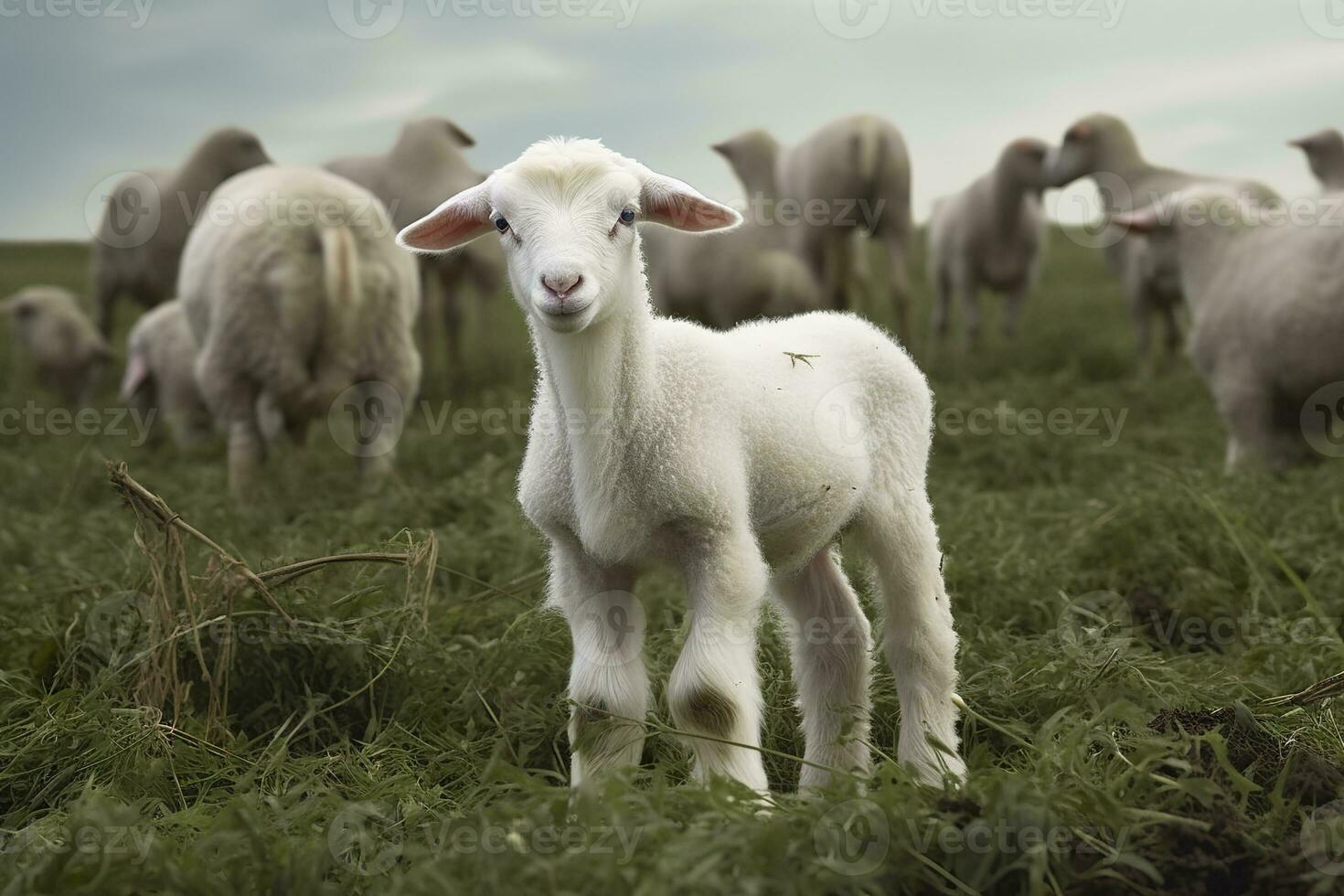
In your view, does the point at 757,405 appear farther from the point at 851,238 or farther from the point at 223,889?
the point at 851,238

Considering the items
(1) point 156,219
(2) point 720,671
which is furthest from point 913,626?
(1) point 156,219

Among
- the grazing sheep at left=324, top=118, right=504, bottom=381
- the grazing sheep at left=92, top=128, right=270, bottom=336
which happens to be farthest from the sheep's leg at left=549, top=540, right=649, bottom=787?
the grazing sheep at left=92, top=128, right=270, bottom=336

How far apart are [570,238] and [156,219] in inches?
364

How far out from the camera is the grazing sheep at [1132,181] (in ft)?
28.5

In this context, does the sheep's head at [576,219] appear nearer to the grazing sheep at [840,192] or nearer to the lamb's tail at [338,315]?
the lamb's tail at [338,315]

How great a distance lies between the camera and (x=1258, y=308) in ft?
20.9

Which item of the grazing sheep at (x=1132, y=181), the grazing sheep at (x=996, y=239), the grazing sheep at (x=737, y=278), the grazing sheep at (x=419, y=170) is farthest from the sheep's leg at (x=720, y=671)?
the grazing sheep at (x=996, y=239)

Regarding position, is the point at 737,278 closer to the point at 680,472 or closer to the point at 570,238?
the point at 680,472

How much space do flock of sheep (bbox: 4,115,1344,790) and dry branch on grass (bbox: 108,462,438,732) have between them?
101 centimetres

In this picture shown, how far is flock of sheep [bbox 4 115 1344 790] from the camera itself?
2.81 metres

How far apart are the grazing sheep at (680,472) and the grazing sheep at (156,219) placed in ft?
24.8

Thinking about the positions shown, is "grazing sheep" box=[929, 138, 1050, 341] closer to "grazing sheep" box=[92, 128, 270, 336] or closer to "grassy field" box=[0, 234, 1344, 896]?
"grassy field" box=[0, 234, 1344, 896]

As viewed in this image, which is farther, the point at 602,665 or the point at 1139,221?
the point at 1139,221

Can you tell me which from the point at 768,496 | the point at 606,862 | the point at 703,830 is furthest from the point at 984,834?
the point at 768,496
